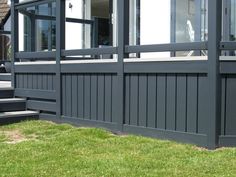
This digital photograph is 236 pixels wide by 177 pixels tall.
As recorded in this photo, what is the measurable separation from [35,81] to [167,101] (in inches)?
144

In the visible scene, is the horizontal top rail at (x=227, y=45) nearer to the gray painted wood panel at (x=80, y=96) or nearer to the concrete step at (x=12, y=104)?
the gray painted wood panel at (x=80, y=96)

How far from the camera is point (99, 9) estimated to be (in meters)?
14.1

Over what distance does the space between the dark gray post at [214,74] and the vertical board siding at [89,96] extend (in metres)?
1.95

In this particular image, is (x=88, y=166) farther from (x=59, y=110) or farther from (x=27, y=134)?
(x=59, y=110)

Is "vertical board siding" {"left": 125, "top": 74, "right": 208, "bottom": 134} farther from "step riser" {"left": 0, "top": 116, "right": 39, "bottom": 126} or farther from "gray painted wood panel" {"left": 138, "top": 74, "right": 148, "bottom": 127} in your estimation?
"step riser" {"left": 0, "top": 116, "right": 39, "bottom": 126}

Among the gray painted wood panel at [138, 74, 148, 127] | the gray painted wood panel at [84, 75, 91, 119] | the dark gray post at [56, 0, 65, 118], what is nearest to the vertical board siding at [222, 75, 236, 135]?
the gray painted wood panel at [138, 74, 148, 127]

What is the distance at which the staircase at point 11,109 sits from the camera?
8.88 m

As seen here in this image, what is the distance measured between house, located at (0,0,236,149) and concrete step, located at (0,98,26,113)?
139 millimetres

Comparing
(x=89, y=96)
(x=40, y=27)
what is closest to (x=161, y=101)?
(x=89, y=96)

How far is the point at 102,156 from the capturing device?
19.9 ft

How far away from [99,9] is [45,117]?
5.63m

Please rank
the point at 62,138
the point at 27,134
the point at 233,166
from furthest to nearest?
the point at 27,134 → the point at 62,138 → the point at 233,166

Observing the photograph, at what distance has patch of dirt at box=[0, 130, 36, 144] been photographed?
7367mm

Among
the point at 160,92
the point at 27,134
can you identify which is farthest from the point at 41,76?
the point at 160,92
